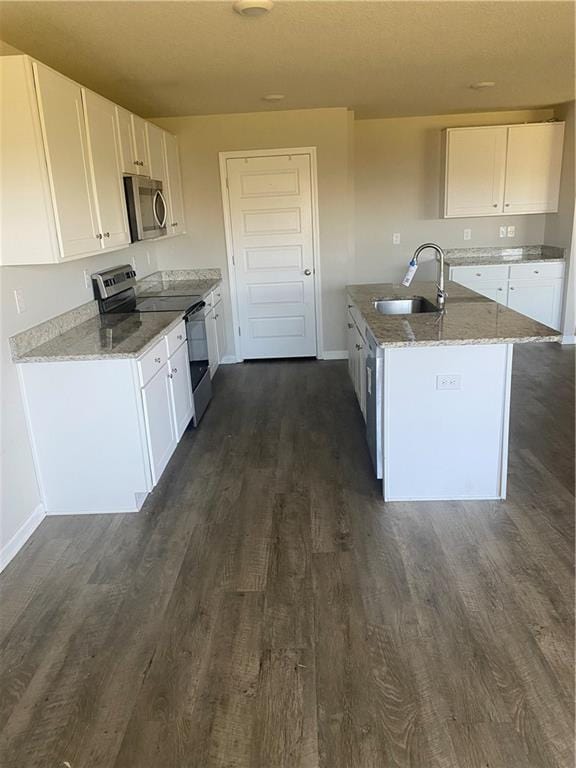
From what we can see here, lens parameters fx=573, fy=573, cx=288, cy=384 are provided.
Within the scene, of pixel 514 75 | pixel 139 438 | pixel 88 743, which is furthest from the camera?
pixel 514 75

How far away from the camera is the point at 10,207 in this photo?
104 inches

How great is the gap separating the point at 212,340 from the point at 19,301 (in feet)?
7.78

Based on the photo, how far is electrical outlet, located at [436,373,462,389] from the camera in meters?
→ 2.94

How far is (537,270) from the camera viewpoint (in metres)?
5.92

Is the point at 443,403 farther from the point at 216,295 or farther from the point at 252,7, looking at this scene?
the point at 216,295

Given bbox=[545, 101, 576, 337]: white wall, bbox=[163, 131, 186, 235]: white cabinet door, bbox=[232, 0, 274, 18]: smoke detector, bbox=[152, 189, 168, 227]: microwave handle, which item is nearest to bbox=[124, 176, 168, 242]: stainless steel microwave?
bbox=[152, 189, 168, 227]: microwave handle

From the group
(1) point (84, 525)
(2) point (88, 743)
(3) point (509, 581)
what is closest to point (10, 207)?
(1) point (84, 525)

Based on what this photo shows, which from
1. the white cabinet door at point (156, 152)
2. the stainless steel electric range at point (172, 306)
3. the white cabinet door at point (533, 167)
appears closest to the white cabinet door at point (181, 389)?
the stainless steel electric range at point (172, 306)

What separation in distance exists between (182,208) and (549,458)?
12.9 ft

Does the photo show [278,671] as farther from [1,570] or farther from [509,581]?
[1,570]

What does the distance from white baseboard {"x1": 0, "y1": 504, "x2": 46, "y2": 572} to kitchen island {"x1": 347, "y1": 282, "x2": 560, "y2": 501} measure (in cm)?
186

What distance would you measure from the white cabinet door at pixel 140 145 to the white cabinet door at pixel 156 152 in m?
0.08

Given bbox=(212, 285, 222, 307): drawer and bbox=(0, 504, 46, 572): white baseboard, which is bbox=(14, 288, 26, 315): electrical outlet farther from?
bbox=(212, 285, 222, 307): drawer

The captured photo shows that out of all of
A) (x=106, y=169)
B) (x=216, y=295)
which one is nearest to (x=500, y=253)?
(x=216, y=295)
